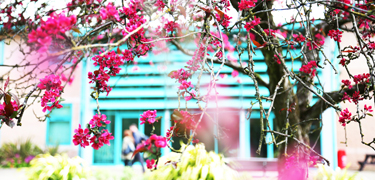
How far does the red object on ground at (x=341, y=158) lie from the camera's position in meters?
7.87

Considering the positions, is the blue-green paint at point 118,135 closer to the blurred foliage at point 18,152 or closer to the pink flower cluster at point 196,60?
the blurred foliage at point 18,152

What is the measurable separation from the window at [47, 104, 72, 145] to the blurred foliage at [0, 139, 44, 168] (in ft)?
1.75

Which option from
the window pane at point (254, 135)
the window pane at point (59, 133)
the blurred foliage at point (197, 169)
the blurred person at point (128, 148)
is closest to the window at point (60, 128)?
the window pane at point (59, 133)

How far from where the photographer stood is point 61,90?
184 centimetres

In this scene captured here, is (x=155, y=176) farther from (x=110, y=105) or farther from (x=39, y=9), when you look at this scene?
(x=110, y=105)

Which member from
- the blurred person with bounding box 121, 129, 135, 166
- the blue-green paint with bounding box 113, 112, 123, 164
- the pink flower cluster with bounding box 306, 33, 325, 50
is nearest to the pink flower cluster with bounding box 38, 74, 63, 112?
the pink flower cluster with bounding box 306, 33, 325, 50

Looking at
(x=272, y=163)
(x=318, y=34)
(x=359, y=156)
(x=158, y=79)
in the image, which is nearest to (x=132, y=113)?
(x=158, y=79)

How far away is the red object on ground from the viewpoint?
7.87 m

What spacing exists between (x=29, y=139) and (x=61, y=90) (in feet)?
27.3

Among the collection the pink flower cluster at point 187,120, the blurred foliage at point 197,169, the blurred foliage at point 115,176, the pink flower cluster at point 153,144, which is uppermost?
the pink flower cluster at point 187,120

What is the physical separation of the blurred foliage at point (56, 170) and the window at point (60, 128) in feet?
19.1

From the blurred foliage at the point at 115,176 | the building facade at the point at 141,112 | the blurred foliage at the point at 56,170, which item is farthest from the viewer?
the building facade at the point at 141,112

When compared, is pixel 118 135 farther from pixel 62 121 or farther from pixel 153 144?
pixel 153 144

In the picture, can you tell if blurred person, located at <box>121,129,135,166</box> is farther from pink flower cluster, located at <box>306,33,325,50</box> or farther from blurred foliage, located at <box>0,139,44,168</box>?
pink flower cluster, located at <box>306,33,325,50</box>
